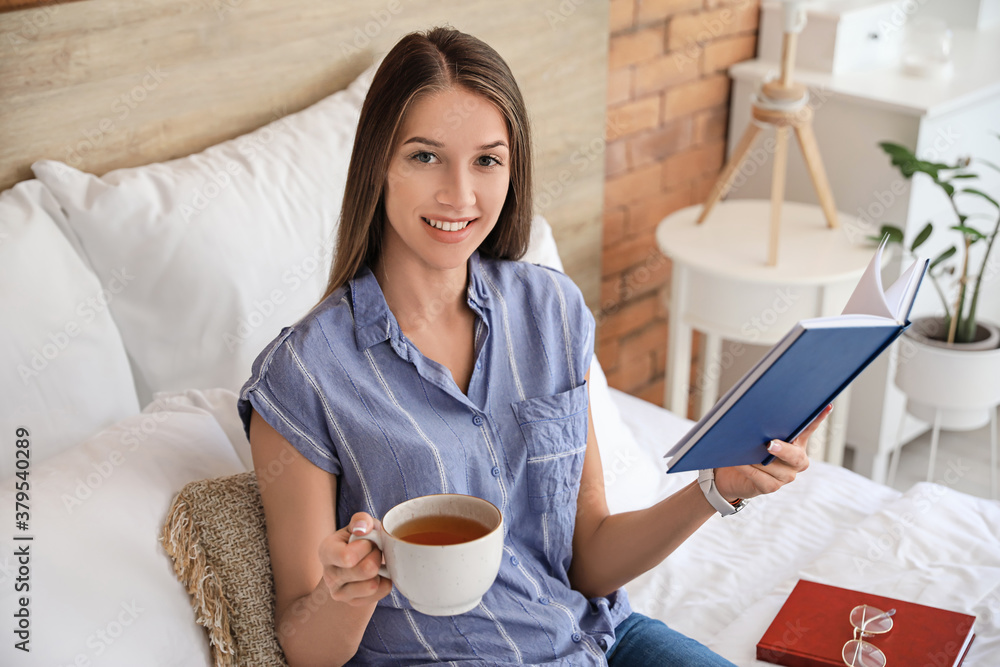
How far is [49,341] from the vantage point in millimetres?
1113

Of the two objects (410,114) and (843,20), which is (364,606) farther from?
(843,20)

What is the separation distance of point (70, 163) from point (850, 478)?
1.28m

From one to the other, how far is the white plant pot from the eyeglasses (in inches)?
37.8

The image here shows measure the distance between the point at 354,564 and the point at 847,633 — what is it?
0.67 metres

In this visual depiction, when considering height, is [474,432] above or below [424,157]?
below

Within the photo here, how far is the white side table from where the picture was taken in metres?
1.89

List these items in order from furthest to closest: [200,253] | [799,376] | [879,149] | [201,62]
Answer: [879,149] → [201,62] → [200,253] → [799,376]

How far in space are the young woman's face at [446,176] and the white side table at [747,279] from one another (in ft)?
3.33

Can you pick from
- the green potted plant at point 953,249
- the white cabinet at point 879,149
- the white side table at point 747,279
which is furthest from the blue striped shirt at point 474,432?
the white cabinet at point 879,149

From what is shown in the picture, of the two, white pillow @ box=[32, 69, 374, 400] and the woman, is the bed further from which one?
the woman

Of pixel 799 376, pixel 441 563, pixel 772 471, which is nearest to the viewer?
pixel 441 563

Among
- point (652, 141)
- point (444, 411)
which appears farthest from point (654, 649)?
point (652, 141)

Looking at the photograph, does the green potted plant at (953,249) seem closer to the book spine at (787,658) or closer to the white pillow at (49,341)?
the book spine at (787,658)

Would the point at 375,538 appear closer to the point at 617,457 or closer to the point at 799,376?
the point at 799,376
